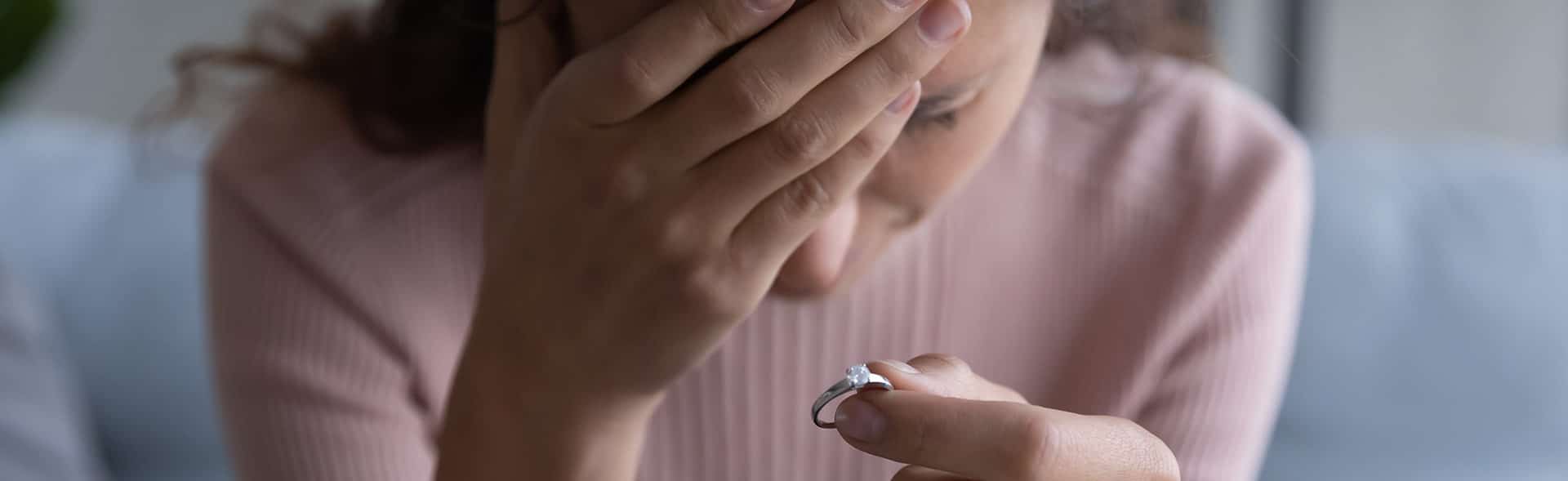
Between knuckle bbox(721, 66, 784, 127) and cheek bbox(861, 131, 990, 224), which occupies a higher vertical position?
knuckle bbox(721, 66, 784, 127)

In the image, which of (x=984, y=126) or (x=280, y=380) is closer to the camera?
(x=984, y=126)

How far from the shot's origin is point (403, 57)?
67 cm

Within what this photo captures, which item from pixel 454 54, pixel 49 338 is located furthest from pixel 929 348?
pixel 49 338

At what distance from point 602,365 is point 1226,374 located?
0.35 m

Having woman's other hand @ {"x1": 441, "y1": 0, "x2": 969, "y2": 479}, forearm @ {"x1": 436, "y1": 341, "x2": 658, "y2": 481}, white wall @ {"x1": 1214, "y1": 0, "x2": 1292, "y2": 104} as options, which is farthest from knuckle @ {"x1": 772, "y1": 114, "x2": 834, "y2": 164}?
white wall @ {"x1": 1214, "y1": 0, "x2": 1292, "y2": 104}

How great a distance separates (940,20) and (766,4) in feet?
0.15

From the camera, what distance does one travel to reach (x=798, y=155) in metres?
0.37

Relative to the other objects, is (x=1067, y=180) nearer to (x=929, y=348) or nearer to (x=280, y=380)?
(x=929, y=348)

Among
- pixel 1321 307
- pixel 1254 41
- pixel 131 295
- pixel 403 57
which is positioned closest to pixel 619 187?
pixel 403 57

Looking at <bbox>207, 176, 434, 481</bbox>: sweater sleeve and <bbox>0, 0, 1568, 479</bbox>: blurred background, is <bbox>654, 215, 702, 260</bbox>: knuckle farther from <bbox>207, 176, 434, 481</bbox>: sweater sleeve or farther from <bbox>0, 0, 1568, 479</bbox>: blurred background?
<bbox>0, 0, 1568, 479</bbox>: blurred background

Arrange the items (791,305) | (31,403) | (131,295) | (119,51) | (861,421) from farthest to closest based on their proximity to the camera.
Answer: (119,51), (131,295), (31,403), (791,305), (861,421)

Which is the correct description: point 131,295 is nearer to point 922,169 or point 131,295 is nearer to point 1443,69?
point 922,169

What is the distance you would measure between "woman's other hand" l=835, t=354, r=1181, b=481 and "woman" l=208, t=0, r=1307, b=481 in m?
0.01

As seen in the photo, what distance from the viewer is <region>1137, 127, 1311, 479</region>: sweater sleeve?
64cm
